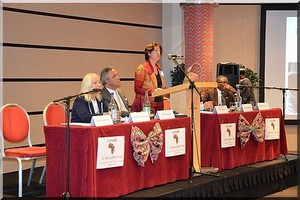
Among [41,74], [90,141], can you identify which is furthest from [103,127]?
[41,74]

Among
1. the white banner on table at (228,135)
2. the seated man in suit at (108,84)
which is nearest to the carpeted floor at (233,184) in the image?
the white banner on table at (228,135)

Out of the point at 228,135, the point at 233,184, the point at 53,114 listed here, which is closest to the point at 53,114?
the point at 53,114

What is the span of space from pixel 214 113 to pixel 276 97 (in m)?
3.60

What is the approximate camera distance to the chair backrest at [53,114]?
5.26 metres

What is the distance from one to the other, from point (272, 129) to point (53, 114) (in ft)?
7.86

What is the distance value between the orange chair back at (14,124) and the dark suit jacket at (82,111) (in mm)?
754

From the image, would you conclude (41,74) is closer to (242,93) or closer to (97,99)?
(97,99)

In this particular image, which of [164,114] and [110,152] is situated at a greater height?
[164,114]

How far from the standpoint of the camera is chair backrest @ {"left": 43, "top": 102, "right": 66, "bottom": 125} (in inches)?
207

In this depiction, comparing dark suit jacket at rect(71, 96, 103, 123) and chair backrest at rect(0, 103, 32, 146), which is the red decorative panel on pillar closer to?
chair backrest at rect(0, 103, 32, 146)

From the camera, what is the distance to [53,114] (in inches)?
209

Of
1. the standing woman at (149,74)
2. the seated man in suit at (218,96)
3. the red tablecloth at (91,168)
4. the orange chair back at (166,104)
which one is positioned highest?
the standing woman at (149,74)

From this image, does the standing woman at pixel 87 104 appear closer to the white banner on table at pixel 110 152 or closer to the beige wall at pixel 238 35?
the white banner on table at pixel 110 152

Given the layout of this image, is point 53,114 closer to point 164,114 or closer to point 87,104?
point 87,104
